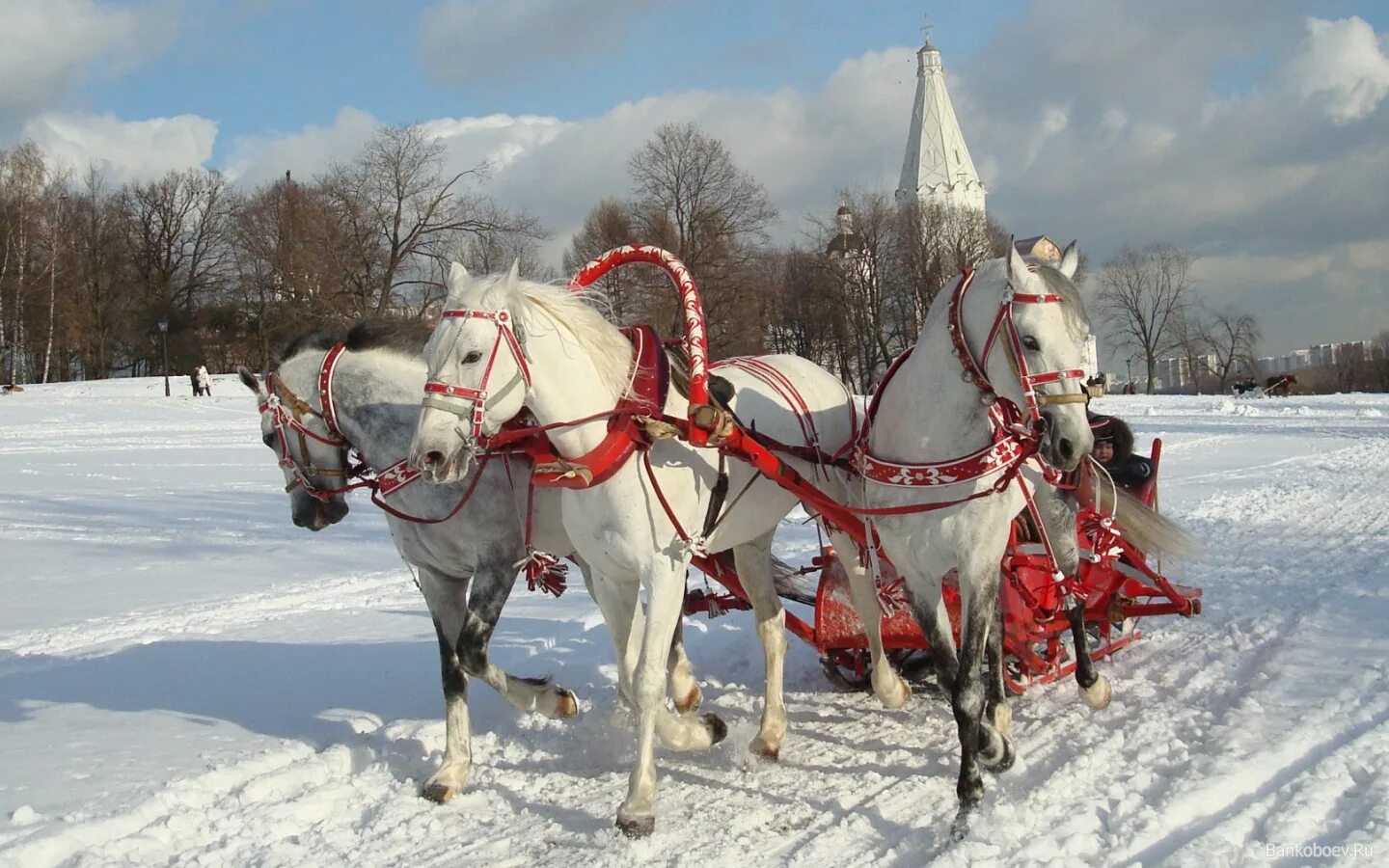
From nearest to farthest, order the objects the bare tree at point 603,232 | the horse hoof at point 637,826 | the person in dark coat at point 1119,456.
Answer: the horse hoof at point 637,826
the person in dark coat at point 1119,456
the bare tree at point 603,232

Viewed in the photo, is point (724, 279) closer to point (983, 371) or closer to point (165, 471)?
point (165, 471)

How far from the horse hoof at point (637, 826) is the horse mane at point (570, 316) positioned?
1.63 m

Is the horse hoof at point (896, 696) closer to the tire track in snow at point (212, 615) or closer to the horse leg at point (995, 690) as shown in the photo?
the horse leg at point (995, 690)

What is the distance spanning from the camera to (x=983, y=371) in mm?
4129

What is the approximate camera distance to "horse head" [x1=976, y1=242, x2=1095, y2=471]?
3.75 metres

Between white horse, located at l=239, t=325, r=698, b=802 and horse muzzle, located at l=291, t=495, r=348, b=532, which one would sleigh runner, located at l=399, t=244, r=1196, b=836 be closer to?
white horse, located at l=239, t=325, r=698, b=802

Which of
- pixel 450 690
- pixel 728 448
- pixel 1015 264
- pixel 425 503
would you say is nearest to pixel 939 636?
pixel 728 448

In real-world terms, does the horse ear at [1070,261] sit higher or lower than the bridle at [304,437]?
higher

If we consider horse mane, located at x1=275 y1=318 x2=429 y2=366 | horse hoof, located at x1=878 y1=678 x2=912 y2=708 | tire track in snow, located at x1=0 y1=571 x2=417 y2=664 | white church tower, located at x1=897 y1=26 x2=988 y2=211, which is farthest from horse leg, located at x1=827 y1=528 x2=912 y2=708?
white church tower, located at x1=897 y1=26 x2=988 y2=211

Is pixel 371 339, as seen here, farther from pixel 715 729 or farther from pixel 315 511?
pixel 715 729

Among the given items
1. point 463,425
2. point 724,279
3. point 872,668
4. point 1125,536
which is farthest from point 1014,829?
point 724,279

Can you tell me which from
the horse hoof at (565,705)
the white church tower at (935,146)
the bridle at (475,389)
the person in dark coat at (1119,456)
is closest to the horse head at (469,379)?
the bridle at (475,389)

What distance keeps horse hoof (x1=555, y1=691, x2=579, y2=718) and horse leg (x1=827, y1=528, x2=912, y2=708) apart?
1469 mm

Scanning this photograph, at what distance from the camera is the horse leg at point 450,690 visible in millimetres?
4781
